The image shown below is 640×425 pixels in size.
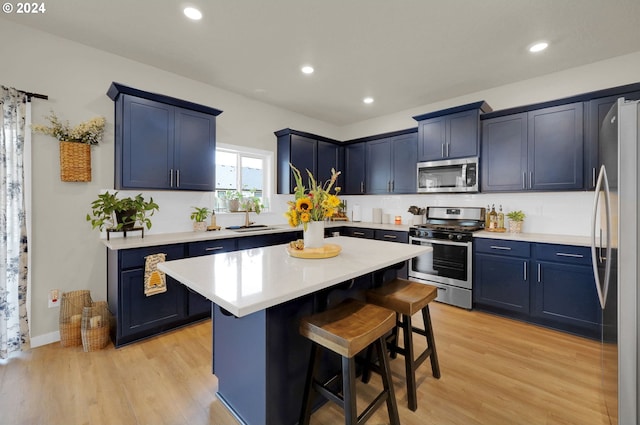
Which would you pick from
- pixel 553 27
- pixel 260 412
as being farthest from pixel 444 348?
pixel 553 27

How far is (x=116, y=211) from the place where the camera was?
270cm

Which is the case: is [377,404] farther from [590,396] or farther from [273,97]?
[273,97]

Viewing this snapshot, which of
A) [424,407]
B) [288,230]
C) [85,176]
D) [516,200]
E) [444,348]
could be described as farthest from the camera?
[288,230]

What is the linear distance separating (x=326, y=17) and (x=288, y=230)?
2.50m

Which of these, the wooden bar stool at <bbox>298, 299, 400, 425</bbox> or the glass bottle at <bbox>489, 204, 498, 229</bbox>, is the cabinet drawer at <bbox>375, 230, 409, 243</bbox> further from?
the wooden bar stool at <bbox>298, 299, 400, 425</bbox>

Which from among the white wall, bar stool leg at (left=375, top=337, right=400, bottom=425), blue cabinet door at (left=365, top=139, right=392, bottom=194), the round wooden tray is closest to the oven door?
the white wall

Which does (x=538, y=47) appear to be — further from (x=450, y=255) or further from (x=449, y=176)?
(x=450, y=255)

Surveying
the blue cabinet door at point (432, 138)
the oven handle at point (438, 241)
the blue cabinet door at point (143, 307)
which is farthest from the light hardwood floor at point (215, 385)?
the blue cabinet door at point (432, 138)

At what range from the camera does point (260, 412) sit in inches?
58.1

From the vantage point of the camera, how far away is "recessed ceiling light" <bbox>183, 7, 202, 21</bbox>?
2.21 meters

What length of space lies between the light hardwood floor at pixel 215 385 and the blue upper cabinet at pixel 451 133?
2309 mm

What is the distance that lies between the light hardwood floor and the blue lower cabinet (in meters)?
0.23

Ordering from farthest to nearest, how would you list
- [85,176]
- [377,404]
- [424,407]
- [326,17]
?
[85,176] → [326,17] → [424,407] → [377,404]

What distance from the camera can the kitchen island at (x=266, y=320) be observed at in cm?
131
